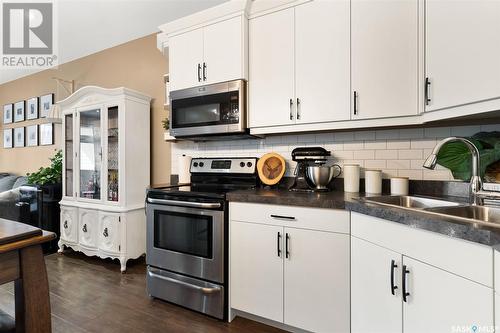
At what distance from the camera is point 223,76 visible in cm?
216

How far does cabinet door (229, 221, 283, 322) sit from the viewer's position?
1695 millimetres

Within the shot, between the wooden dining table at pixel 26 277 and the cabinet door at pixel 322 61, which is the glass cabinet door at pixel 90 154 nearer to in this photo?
the wooden dining table at pixel 26 277

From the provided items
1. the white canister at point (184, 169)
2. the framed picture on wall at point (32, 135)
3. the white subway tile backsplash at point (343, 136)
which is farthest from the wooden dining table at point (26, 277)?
the framed picture on wall at point (32, 135)

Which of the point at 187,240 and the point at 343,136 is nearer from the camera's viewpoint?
the point at 187,240

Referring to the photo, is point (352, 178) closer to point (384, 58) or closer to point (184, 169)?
point (384, 58)

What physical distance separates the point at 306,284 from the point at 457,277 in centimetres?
89

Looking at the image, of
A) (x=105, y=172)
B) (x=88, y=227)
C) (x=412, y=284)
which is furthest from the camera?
(x=88, y=227)

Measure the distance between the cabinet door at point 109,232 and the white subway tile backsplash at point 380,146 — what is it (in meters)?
1.64

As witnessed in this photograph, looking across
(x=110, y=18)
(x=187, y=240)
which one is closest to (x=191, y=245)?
(x=187, y=240)

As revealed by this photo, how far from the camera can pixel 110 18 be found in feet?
9.09

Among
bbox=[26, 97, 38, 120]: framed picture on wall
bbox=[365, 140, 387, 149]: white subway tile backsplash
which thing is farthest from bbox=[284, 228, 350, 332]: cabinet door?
bbox=[26, 97, 38, 120]: framed picture on wall

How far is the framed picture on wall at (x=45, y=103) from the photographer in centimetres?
418

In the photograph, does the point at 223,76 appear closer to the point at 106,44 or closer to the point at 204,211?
the point at 204,211

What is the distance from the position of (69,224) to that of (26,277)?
2671 millimetres
